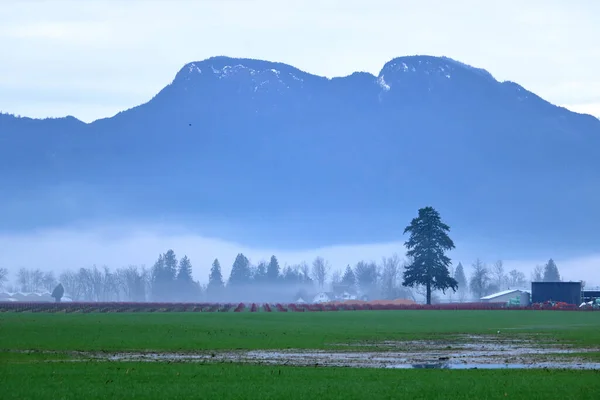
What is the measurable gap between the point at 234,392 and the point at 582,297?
13939 cm

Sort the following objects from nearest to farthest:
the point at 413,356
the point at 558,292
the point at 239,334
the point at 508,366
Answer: the point at 508,366 < the point at 413,356 < the point at 239,334 < the point at 558,292

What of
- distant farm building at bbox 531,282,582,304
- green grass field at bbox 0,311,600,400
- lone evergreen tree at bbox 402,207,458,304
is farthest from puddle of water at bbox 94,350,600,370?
distant farm building at bbox 531,282,582,304

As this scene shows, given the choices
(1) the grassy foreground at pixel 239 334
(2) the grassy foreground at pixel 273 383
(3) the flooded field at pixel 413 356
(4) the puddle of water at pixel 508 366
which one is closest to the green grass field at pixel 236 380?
(2) the grassy foreground at pixel 273 383

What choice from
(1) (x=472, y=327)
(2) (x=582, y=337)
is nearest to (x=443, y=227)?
(1) (x=472, y=327)

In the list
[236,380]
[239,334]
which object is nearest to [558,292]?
[239,334]

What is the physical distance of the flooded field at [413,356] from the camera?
42656mm

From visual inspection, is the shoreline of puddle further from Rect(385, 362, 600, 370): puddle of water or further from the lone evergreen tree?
the lone evergreen tree

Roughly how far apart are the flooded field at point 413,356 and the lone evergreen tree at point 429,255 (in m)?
82.8

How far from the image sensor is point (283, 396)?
1240 inches

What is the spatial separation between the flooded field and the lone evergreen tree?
82.8 meters

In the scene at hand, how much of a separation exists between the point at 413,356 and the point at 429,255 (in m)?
92.3

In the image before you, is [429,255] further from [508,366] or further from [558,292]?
[508,366]

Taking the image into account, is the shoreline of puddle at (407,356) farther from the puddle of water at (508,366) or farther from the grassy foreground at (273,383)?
the grassy foreground at (273,383)

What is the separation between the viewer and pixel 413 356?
4741 centimetres
